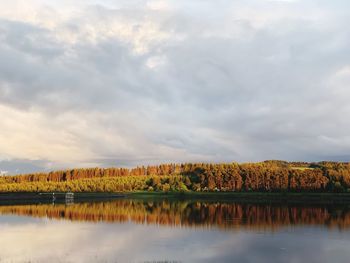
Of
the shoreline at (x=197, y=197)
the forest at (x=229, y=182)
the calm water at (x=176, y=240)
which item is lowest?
the calm water at (x=176, y=240)

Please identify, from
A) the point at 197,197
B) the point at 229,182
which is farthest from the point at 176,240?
the point at 229,182

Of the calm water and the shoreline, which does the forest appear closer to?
the shoreline

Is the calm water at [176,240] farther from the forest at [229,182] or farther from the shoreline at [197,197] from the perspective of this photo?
the forest at [229,182]

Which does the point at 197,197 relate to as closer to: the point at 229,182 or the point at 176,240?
the point at 229,182

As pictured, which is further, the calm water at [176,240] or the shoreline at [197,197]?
the shoreline at [197,197]

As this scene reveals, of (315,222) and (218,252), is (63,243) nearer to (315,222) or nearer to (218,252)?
(218,252)

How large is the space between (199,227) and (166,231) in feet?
18.9

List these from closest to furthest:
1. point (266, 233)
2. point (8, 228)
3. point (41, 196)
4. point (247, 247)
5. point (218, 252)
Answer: point (218, 252), point (247, 247), point (266, 233), point (8, 228), point (41, 196)

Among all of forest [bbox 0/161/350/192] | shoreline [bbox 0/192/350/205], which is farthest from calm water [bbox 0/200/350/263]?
forest [bbox 0/161/350/192]

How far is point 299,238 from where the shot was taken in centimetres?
4659

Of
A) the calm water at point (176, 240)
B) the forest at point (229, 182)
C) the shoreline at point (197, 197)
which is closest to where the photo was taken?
the calm water at point (176, 240)

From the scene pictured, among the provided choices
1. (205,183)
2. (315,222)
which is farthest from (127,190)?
(315,222)

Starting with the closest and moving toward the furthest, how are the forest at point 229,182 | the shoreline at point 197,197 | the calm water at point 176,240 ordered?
the calm water at point 176,240, the shoreline at point 197,197, the forest at point 229,182

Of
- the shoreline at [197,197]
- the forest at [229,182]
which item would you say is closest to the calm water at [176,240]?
the shoreline at [197,197]
